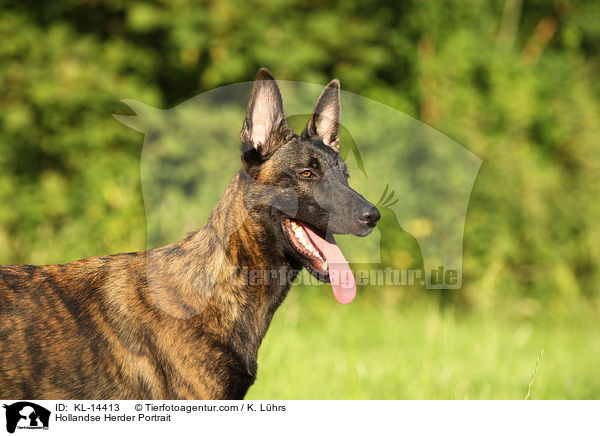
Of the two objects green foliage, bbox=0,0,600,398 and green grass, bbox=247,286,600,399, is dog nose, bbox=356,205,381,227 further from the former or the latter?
green foliage, bbox=0,0,600,398

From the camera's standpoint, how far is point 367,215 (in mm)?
2254

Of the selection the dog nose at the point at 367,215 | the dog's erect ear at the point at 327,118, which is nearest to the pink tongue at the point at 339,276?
the dog nose at the point at 367,215

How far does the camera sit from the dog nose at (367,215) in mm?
2256

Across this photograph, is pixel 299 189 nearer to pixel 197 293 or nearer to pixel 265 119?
pixel 265 119

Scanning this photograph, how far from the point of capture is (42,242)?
606 centimetres

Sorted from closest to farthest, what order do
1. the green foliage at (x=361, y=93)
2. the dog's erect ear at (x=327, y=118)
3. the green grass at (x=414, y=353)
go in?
the dog's erect ear at (x=327, y=118)
the green grass at (x=414, y=353)
the green foliage at (x=361, y=93)
